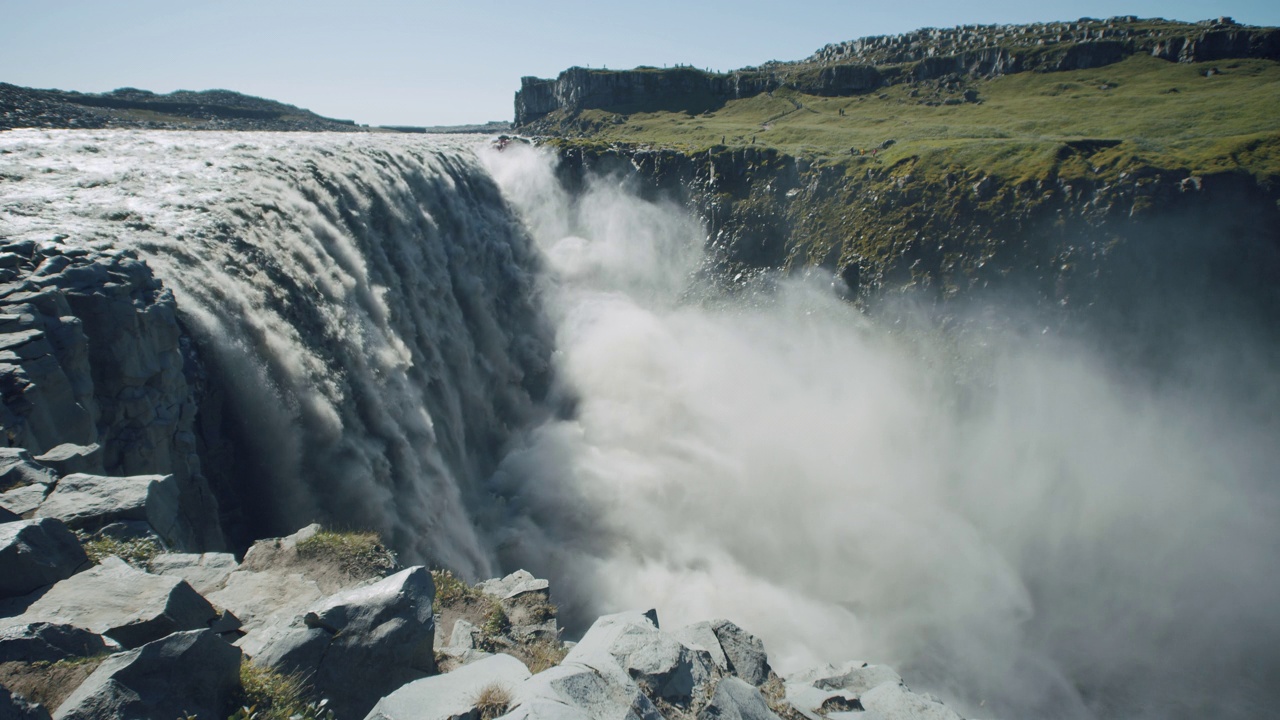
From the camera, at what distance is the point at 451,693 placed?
7824 mm

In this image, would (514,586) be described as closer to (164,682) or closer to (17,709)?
(164,682)

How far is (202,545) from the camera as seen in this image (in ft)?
46.3

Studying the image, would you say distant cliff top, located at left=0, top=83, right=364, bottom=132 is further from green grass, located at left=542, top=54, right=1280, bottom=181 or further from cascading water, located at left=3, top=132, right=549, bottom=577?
green grass, located at left=542, top=54, right=1280, bottom=181

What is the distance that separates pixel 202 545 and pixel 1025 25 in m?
145

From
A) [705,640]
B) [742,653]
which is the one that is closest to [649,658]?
[705,640]

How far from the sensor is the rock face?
456 inches

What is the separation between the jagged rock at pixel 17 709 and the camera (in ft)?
16.5

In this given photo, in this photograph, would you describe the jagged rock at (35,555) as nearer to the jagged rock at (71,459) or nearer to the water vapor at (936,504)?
the jagged rock at (71,459)

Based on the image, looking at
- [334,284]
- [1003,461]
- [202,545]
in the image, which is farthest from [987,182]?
[202,545]

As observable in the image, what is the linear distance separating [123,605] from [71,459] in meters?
5.12

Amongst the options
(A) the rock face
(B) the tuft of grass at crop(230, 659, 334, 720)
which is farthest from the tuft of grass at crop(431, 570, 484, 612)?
(A) the rock face

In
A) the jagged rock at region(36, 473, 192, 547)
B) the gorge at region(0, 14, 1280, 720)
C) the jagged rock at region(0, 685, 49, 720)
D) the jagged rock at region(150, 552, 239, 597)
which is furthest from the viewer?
the gorge at region(0, 14, 1280, 720)

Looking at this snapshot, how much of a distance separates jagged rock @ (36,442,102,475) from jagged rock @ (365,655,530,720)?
7.72 m

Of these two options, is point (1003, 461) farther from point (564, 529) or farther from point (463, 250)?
point (463, 250)
